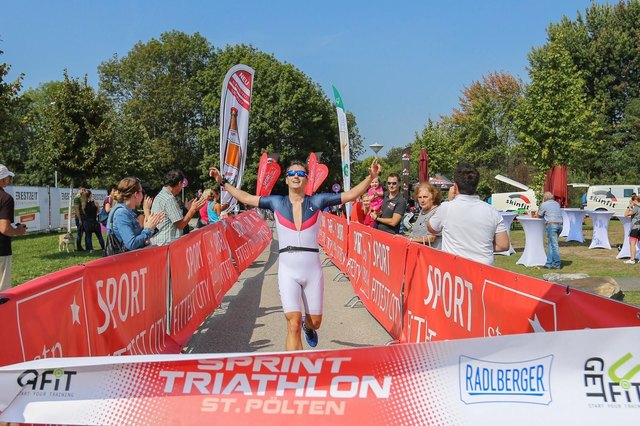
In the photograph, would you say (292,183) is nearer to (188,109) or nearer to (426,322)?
(426,322)

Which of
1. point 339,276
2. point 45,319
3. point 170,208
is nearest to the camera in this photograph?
point 45,319

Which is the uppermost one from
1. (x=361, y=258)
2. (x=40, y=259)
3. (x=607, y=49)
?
(x=607, y=49)

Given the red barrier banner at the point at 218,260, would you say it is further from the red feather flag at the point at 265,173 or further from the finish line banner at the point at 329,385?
the finish line banner at the point at 329,385

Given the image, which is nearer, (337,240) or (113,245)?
(113,245)

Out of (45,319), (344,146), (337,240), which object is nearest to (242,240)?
(337,240)

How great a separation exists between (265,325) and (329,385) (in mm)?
5720

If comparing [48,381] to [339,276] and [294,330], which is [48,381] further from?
[339,276]

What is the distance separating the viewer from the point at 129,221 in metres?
6.10

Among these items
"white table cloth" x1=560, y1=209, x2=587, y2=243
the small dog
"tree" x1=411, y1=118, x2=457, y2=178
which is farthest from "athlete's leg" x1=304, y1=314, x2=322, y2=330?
"tree" x1=411, y1=118, x2=457, y2=178

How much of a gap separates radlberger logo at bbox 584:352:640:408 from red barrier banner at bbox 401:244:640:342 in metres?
0.29

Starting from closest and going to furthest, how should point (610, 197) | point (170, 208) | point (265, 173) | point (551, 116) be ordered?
point (170, 208) → point (265, 173) → point (551, 116) → point (610, 197)

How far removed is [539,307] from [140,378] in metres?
2.34

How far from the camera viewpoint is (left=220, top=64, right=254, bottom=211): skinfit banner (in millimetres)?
13695

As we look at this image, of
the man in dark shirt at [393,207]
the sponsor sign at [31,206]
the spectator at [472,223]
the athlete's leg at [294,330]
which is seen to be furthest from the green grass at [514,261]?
the athlete's leg at [294,330]
